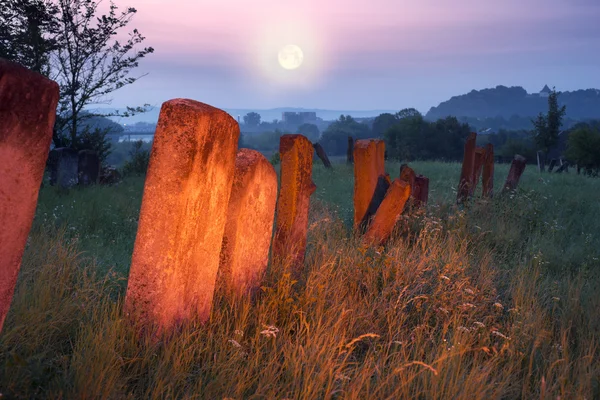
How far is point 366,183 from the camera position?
22.6 ft

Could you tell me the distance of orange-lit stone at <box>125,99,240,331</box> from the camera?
3191mm

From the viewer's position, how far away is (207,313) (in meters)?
3.59

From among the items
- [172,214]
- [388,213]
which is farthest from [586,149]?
[172,214]

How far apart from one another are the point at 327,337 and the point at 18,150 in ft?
6.78

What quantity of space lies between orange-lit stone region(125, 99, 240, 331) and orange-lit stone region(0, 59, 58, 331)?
2.53 ft

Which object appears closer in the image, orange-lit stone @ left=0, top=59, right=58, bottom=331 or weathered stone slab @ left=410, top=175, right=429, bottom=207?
orange-lit stone @ left=0, top=59, right=58, bottom=331

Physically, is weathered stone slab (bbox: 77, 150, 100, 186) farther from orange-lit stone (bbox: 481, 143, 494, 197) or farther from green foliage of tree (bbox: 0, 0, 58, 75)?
orange-lit stone (bbox: 481, 143, 494, 197)

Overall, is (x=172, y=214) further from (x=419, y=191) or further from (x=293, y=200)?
(x=419, y=191)

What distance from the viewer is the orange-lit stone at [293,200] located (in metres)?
4.71

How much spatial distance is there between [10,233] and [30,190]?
219 mm

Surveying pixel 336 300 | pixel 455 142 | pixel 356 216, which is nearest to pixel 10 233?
pixel 336 300

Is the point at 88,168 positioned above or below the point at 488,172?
below

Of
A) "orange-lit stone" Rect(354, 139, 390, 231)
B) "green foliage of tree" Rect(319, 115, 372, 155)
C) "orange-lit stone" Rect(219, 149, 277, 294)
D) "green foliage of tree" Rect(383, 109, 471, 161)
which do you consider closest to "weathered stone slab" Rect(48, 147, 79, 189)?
"orange-lit stone" Rect(354, 139, 390, 231)

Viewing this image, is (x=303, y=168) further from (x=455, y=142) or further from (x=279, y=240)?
(x=455, y=142)
